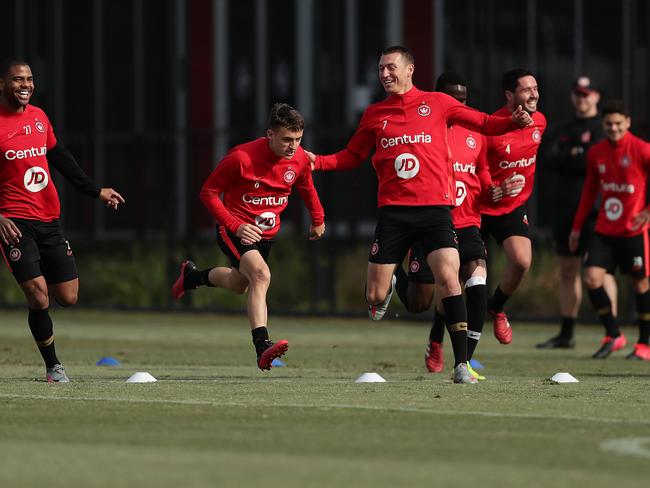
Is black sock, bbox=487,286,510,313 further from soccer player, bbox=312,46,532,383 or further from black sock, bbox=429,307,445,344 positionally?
soccer player, bbox=312,46,532,383

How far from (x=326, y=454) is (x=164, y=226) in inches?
612

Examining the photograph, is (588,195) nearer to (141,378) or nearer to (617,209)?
(617,209)

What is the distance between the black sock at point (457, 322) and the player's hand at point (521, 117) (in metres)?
1.22

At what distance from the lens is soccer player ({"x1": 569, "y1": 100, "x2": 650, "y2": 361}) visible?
1438 centimetres

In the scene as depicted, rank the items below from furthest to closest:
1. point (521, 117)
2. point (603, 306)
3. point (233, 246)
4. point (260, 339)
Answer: point (603, 306) < point (233, 246) < point (260, 339) < point (521, 117)

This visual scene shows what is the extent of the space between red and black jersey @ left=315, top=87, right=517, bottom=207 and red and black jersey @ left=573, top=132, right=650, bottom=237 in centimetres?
380

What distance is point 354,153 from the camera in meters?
11.4

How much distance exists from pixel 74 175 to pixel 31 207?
0.53 meters

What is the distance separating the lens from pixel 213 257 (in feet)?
72.9

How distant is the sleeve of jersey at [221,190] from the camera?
36.9 feet

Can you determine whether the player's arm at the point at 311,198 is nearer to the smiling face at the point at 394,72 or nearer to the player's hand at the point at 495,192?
the smiling face at the point at 394,72

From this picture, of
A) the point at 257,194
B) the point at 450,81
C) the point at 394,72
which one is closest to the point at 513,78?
the point at 450,81

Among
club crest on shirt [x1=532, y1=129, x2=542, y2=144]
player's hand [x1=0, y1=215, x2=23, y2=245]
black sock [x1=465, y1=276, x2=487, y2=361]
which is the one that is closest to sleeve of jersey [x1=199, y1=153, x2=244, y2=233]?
player's hand [x1=0, y1=215, x2=23, y2=245]

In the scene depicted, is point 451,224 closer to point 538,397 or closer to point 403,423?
point 538,397
